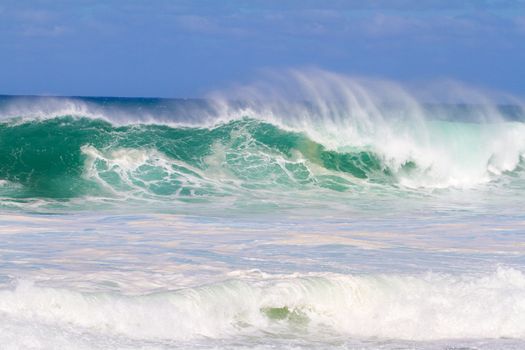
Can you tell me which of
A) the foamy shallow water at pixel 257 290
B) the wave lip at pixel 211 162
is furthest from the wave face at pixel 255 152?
the foamy shallow water at pixel 257 290

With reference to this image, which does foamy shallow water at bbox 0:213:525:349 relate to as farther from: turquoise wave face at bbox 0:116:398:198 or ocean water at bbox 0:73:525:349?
turquoise wave face at bbox 0:116:398:198

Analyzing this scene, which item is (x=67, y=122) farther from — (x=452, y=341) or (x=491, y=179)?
(x=452, y=341)

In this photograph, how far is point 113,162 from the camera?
19.2 meters

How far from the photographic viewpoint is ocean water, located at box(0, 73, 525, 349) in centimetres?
802

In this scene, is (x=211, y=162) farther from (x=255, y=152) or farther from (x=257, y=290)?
(x=257, y=290)

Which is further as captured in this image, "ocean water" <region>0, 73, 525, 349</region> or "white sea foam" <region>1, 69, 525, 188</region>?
"white sea foam" <region>1, 69, 525, 188</region>

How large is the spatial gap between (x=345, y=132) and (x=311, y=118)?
0.88 m

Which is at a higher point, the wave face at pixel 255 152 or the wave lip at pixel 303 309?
the wave face at pixel 255 152

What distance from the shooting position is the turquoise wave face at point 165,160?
18.1 meters

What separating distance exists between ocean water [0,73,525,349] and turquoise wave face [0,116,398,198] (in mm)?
54

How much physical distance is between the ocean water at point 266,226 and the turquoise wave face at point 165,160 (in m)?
0.05

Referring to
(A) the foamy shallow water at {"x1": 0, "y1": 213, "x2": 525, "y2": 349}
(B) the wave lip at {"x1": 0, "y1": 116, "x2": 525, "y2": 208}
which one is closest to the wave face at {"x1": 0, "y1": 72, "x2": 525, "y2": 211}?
(B) the wave lip at {"x1": 0, "y1": 116, "x2": 525, "y2": 208}

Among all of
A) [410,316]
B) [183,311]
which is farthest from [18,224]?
[410,316]

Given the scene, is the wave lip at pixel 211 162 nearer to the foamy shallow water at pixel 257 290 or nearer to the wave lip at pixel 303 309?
the foamy shallow water at pixel 257 290
